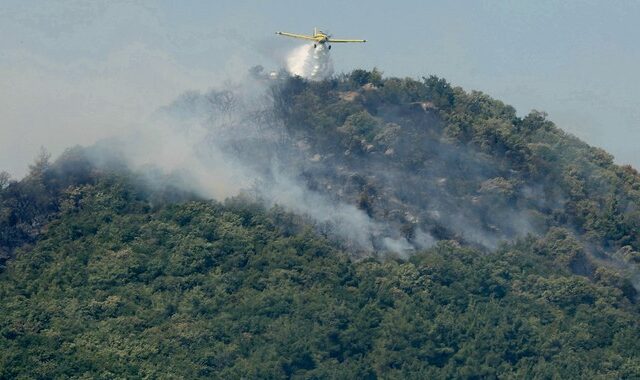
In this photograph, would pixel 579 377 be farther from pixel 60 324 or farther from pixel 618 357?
pixel 60 324

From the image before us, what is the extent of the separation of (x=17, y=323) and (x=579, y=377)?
4769cm

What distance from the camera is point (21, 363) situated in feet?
625

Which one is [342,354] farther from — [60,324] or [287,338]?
[60,324]

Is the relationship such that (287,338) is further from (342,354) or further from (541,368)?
(541,368)

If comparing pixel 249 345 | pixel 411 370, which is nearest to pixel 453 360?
pixel 411 370

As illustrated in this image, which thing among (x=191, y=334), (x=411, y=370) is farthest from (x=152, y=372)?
(x=411, y=370)

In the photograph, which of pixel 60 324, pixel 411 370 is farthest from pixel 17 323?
pixel 411 370

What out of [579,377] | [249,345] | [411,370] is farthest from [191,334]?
[579,377]

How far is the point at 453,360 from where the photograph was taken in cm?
19988

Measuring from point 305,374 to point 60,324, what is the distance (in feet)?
71.4

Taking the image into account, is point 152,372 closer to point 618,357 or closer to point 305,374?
point 305,374

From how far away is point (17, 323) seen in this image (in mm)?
198125

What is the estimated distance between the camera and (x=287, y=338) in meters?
199

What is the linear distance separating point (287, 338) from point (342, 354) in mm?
4979
